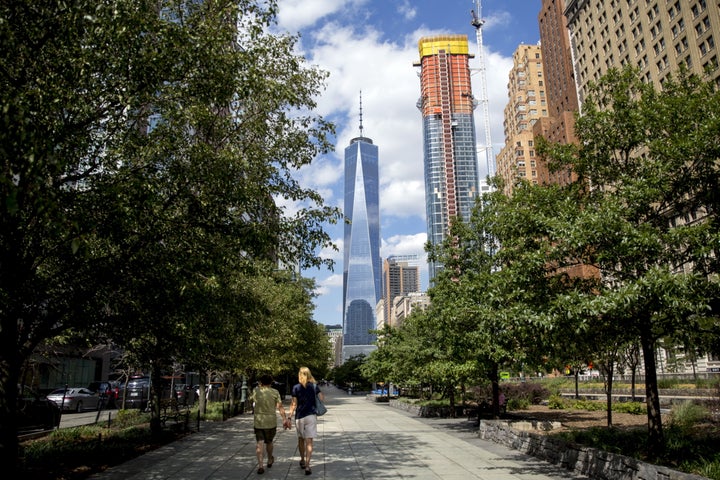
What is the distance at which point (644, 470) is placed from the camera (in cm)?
764

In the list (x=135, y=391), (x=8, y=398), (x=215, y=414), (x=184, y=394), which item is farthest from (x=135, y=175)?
(x=135, y=391)

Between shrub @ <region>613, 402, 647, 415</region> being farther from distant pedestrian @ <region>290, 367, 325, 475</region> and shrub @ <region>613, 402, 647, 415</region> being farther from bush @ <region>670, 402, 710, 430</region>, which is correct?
distant pedestrian @ <region>290, 367, 325, 475</region>

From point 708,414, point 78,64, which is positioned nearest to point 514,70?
point 708,414

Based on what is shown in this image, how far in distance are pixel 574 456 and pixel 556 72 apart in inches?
4453

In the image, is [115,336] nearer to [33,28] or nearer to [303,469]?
[303,469]

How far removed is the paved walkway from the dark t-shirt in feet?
3.67

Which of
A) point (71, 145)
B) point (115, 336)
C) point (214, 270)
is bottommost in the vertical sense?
point (115, 336)

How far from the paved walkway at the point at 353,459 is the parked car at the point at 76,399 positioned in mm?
15361

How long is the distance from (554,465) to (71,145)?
34.4ft

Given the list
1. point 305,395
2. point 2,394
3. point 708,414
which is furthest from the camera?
point 708,414

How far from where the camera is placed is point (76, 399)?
2919 cm

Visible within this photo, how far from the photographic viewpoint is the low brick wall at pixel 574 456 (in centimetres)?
758

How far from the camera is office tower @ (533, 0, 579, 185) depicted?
100 m

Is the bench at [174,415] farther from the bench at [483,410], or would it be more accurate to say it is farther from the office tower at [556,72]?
the office tower at [556,72]
